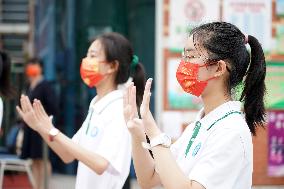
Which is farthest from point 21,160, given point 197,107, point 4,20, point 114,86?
point 4,20

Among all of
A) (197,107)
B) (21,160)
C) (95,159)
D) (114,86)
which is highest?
(114,86)

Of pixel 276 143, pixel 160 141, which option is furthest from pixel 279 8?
pixel 160 141

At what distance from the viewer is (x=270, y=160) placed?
6.69m

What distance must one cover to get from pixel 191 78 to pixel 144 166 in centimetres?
44

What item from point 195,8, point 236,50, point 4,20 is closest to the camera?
point 236,50

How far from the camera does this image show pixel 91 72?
3.58 metres

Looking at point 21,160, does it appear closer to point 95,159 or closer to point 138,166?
point 95,159

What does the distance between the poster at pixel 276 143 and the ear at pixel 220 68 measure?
167 inches

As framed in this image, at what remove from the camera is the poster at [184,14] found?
247 inches

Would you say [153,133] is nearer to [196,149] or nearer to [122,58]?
[196,149]

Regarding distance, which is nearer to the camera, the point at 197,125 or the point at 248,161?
the point at 248,161

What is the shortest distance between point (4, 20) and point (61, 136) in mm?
14332

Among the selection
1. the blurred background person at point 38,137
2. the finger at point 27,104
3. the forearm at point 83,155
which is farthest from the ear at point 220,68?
the blurred background person at point 38,137

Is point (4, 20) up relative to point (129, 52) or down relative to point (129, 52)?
down
